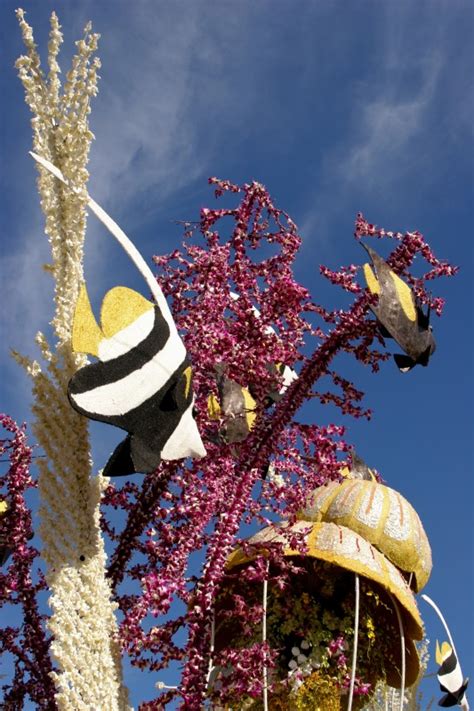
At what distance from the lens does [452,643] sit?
20.2ft

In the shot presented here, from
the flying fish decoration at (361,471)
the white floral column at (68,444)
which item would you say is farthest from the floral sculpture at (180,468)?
the flying fish decoration at (361,471)

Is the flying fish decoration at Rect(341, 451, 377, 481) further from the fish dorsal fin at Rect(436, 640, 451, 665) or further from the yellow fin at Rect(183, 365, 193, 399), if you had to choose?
the yellow fin at Rect(183, 365, 193, 399)

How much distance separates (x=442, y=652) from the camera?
21.1 feet

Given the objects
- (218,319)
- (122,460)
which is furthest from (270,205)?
(122,460)

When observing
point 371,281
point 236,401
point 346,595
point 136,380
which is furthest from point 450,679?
point 136,380

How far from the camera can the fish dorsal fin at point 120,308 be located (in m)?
2.83

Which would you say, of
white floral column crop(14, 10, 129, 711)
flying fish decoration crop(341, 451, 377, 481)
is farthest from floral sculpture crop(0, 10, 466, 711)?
flying fish decoration crop(341, 451, 377, 481)

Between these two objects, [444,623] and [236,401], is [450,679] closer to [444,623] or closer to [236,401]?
[444,623]

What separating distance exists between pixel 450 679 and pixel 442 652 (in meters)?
0.22

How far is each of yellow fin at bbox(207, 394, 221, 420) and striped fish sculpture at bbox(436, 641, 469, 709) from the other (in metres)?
3.59

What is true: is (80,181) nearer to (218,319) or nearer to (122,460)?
(218,319)

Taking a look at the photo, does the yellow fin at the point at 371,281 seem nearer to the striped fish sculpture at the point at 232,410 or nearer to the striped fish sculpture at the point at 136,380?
the striped fish sculpture at the point at 232,410

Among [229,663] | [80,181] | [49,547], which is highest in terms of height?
[80,181]

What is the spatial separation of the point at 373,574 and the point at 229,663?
5.20 ft
